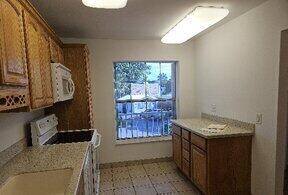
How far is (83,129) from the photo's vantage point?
2963mm

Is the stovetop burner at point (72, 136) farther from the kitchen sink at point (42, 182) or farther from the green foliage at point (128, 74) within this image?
the green foliage at point (128, 74)

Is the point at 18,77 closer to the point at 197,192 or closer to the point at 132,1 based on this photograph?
the point at 132,1

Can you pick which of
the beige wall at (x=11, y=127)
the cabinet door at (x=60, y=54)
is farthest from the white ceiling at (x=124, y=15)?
the beige wall at (x=11, y=127)

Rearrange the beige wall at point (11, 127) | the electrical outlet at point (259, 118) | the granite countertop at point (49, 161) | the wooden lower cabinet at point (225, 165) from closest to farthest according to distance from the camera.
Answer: the granite countertop at point (49, 161) → the beige wall at point (11, 127) → the electrical outlet at point (259, 118) → the wooden lower cabinet at point (225, 165)

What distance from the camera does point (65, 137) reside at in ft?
9.05

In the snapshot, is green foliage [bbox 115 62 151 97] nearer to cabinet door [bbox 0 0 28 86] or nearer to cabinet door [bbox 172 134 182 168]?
cabinet door [bbox 172 134 182 168]

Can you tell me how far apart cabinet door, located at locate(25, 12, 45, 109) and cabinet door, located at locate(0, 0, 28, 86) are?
10cm

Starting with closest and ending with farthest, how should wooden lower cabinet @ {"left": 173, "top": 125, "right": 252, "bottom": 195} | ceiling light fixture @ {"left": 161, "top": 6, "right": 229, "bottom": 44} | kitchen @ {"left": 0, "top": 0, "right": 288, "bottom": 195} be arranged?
kitchen @ {"left": 0, "top": 0, "right": 288, "bottom": 195}, ceiling light fixture @ {"left": 161, "top": 6, "right": 229, "bottom": 44}, wooden lower cabinet @ {"left": 173, "top": 125, "right": 252, "bottom": 195}

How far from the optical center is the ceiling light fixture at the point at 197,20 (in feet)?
7.14

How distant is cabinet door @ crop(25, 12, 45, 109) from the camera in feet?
5.14

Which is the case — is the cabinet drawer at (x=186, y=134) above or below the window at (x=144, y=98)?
below

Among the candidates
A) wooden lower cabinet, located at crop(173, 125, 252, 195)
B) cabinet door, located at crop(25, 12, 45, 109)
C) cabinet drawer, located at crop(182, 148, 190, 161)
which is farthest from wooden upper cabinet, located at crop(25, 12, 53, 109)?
cabinet drawer, located at crop(182, 148, 190, 161)

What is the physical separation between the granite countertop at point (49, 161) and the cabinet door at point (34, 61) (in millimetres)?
466

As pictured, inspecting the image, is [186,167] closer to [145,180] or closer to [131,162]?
[145,180]
